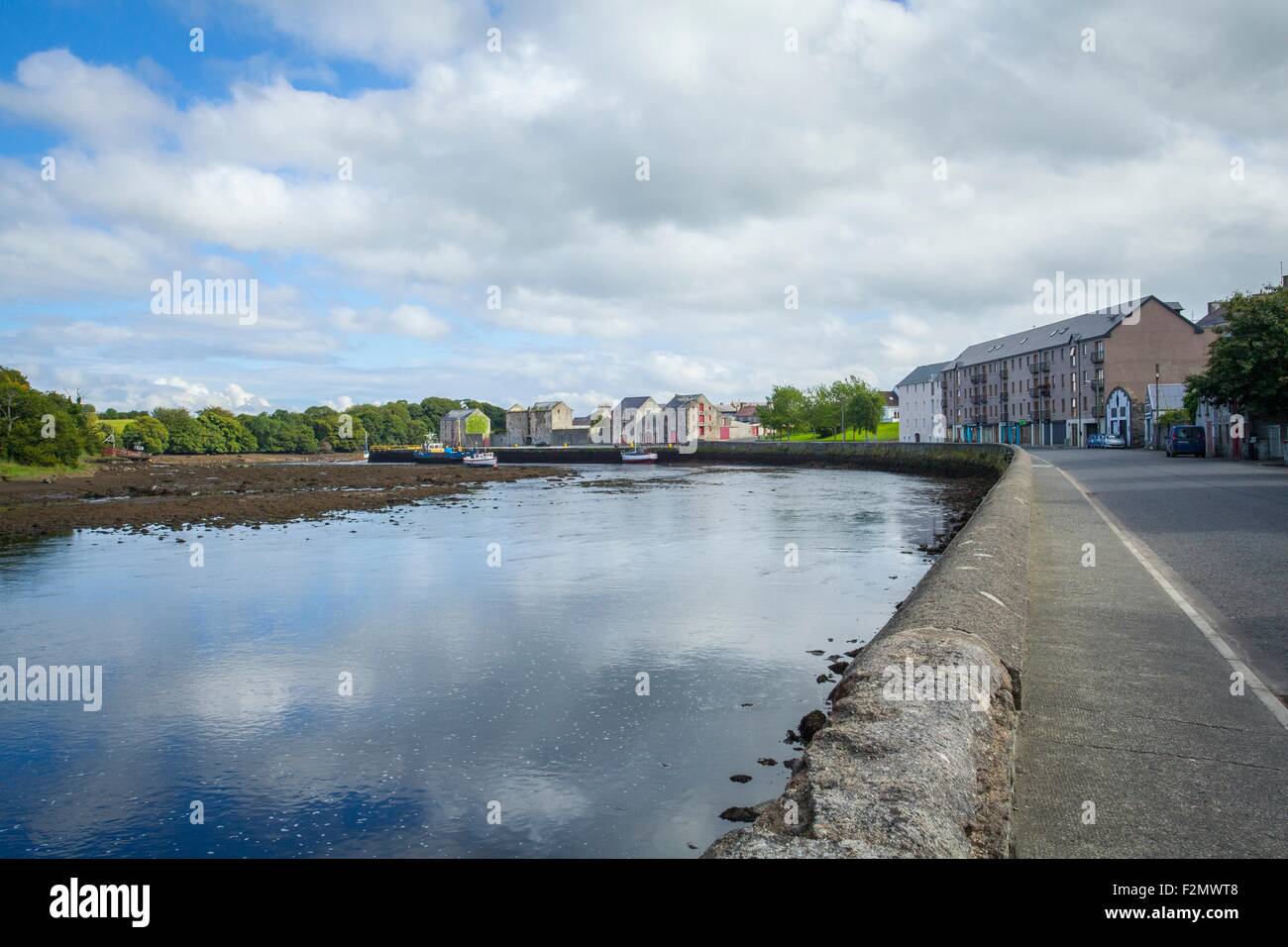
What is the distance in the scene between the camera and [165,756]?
9.86 m

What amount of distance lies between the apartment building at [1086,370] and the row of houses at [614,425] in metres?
56.2

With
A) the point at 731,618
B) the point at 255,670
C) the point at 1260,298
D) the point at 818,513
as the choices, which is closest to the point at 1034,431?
the point at 1260,298

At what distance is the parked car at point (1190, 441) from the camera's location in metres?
52.2

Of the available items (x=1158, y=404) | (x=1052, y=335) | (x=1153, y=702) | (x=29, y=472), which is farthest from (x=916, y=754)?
(x=1052, y=335)

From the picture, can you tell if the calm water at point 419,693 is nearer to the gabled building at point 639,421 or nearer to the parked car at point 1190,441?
the parked car at point 1190,441

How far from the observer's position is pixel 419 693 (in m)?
12.0

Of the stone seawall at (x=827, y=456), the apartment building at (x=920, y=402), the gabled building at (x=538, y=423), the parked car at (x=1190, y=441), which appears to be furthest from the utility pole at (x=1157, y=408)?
the gabled building at (x=538, y=423)

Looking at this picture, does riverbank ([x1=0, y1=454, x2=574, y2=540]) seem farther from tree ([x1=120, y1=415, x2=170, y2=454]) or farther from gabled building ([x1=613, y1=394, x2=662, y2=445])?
gabled building ([x1=613, y1=394, x2=662, y2=445])

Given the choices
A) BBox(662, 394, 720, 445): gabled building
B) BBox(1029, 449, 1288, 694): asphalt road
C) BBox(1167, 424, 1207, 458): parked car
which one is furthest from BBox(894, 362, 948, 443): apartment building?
BBox(1029, 449, 1288, 694): asphalt road

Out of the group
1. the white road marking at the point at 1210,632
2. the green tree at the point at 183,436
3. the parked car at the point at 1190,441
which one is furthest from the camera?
the green tree at the point at 183,436

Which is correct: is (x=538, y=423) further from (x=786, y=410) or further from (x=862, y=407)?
(x=862, y=407)

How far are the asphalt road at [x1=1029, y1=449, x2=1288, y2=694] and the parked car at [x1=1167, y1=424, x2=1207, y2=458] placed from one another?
16.4m

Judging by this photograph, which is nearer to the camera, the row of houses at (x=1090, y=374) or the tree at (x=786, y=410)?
the row of houses at (x=1090, y=374)

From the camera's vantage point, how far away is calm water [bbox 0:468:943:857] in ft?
26.4
